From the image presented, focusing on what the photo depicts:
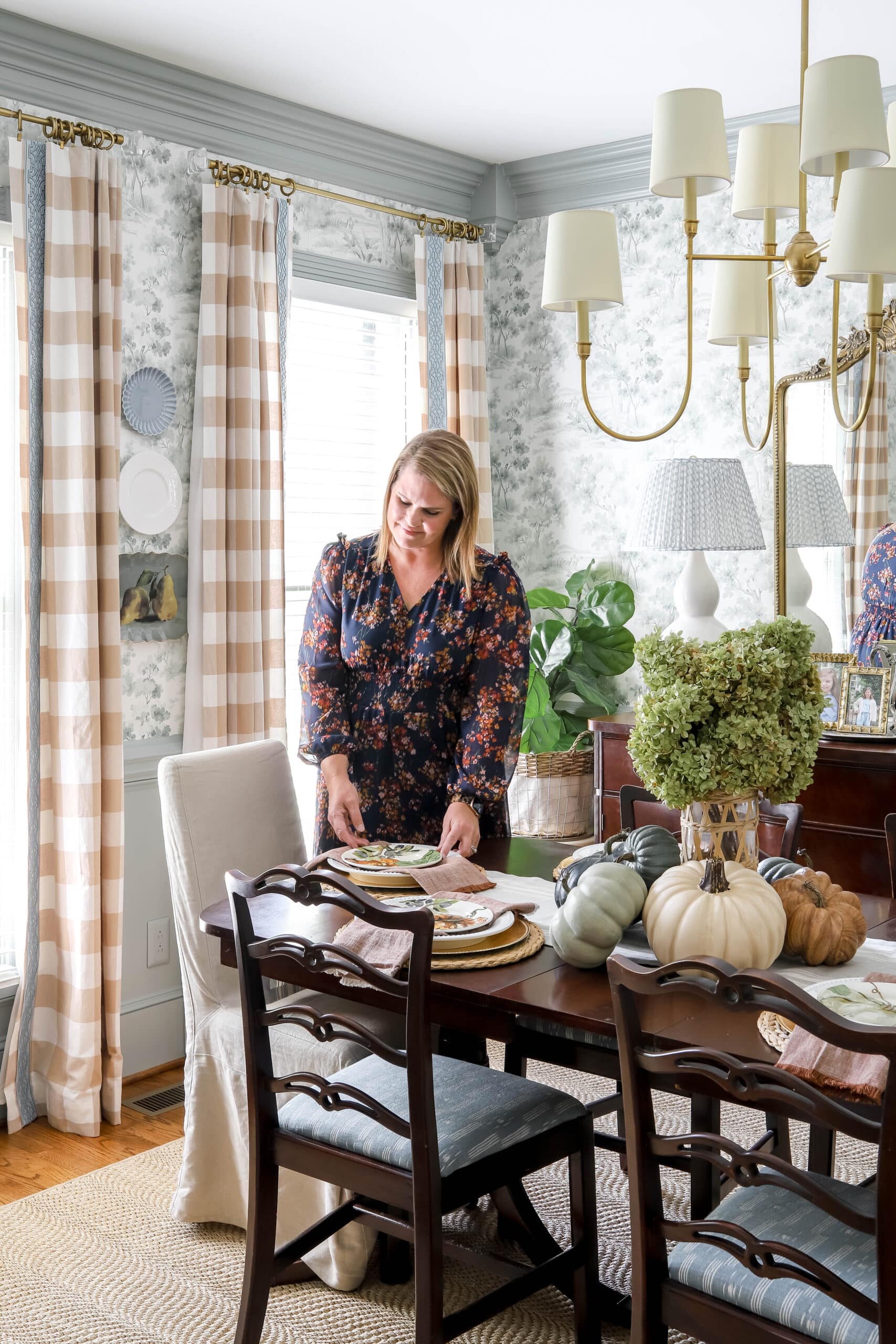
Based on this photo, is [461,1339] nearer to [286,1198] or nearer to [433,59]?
[286,1198]

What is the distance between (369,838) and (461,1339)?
0.98 meters

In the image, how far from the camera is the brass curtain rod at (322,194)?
3676 millimetres

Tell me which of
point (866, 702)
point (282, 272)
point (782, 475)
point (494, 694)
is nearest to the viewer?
point (494, 694)

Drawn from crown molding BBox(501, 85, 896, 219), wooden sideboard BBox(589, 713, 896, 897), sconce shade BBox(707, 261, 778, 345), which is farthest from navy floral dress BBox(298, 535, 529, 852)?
crown molding BBox(501, 85, 896, 219)

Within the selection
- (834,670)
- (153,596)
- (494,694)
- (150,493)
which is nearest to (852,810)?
(834,670)

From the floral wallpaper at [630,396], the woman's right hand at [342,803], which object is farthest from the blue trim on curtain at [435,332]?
the woman's right hand at [342,803]

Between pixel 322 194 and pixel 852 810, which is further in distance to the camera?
pixel 322 194

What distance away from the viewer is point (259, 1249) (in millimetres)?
2064

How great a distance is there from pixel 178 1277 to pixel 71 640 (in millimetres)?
1559

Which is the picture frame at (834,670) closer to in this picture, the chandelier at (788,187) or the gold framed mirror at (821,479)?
the gold framed mirror at (821,479)

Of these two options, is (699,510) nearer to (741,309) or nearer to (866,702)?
(866,702)

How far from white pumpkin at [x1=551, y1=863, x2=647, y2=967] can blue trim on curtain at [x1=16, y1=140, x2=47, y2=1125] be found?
186 cm

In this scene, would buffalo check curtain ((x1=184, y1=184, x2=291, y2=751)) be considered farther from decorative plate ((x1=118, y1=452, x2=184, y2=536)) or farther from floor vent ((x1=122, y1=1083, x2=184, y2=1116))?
floor vent ((x1=122, y1=1083, x2=184, y2=1116))

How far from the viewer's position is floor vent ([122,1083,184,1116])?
3.40m
